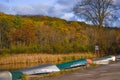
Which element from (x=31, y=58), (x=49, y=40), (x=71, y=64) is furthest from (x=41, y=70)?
(x=49, y=40)

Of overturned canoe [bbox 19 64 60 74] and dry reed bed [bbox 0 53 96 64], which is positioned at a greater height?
overturned canoe [bbox 19 64 60 74]

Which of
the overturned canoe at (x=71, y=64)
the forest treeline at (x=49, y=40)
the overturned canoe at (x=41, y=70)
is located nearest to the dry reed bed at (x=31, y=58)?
the forest treeline at (x=49, y=40)

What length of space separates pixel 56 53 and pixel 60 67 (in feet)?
137

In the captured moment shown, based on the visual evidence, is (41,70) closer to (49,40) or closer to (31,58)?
(31,58)

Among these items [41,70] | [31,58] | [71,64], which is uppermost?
[71,64]

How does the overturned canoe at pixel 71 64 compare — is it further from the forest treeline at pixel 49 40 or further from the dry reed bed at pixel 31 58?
the forest treeline at pixel 49 40

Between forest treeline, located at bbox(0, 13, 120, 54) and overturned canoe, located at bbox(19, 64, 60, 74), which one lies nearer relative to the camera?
overturned canoe, located at bbox(19, 64, 60, 74)

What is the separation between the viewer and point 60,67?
82.9 ft

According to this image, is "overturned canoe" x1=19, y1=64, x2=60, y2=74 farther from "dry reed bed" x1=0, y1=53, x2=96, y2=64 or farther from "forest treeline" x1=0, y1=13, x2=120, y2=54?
"forest treeline" x1=0, y1=13, x2=120, y2=54

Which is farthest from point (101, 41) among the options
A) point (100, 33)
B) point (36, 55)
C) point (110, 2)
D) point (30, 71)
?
point (30, 71)

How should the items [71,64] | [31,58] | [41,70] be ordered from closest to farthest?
[41,70] < [71,64] < [31,58]

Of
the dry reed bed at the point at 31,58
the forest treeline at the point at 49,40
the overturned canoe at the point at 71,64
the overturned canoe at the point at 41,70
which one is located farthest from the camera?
the forest treeline at the point at 49,40

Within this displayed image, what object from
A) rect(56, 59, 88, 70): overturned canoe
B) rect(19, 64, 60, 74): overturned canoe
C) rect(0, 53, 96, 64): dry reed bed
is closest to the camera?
rect(19, 64, 60, 74): overturned canoe

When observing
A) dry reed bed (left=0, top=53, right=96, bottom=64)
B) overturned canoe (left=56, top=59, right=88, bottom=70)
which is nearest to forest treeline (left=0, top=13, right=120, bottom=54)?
dry reed bed (left=0, top=53, right=96, bottom=64)
